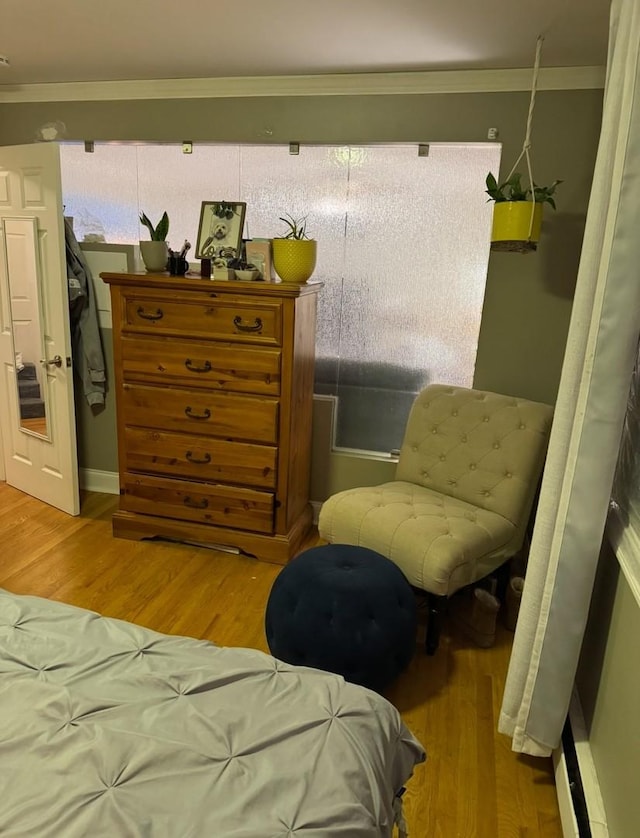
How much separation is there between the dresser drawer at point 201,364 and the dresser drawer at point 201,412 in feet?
0.16

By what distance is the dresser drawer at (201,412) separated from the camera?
9.53ft

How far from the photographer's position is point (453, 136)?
2.85 m

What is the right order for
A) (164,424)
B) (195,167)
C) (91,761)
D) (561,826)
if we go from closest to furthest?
1. (91,761)
2. (561,826)
3. (164,424)
4. (195,167)

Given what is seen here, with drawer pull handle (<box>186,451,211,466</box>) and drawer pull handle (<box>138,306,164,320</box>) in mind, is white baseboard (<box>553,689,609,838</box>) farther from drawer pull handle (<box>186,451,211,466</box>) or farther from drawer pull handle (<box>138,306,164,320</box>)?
drawer pull handle (<box>138,306,164,320</box>)

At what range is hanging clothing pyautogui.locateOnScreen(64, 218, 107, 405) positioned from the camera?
338 centimetres

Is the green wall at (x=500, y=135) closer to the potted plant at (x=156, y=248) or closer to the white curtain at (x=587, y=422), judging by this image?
the potted plant at (x=156, y=248)

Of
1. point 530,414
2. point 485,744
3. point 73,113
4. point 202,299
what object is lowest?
point 485,744

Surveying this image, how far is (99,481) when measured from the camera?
3.84 metres

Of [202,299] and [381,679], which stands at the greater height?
[202,299]

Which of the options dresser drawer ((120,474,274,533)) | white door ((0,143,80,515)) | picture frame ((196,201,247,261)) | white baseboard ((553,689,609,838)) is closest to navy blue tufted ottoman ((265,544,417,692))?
white baseboard ((553,689,609,838))

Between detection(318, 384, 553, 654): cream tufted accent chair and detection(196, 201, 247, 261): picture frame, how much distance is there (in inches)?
45.6

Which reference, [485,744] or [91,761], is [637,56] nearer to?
[91,761]

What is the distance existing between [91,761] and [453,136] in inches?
109

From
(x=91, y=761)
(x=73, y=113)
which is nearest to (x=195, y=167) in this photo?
(x=73, y=113)
